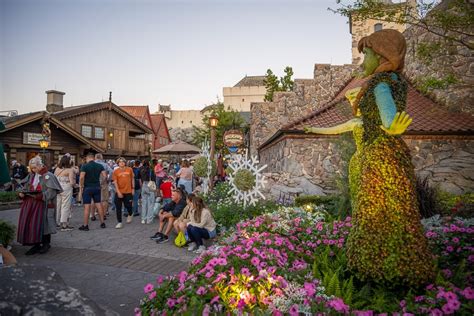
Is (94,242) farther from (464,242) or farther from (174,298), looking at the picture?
(464,242)

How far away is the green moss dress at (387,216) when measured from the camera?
3.04 metres

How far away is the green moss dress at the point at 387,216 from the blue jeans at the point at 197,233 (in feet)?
13.3

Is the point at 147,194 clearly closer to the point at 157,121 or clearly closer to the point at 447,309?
the point at 447,309

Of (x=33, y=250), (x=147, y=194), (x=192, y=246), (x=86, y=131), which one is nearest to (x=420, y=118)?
(x=192, y=246)

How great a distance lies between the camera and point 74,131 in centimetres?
2277

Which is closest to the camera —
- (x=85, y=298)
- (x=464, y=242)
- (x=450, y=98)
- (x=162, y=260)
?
(x=85, y=298)

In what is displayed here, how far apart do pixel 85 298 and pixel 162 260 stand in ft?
14.1

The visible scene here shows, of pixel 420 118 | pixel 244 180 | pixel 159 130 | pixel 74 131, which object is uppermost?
pixel 159 130

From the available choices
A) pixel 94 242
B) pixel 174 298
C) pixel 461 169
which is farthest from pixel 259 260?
pixel 461 169

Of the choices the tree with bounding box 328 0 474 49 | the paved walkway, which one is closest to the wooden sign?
the paved walkway

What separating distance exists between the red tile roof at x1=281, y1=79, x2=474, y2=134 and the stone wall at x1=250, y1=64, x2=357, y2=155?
12.6 feet

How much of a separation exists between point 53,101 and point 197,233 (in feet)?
97.7

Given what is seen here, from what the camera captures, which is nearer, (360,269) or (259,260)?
(360,269)

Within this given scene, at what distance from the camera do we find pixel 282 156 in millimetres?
11836
